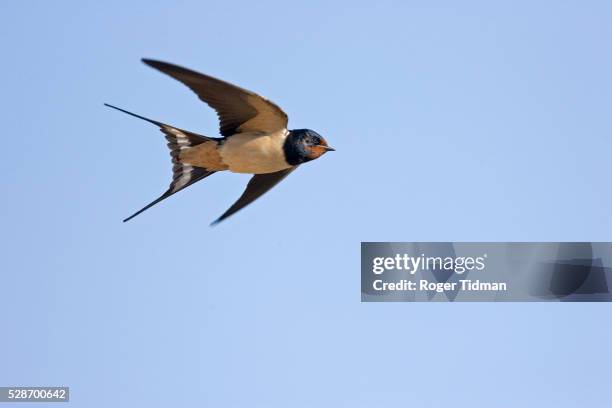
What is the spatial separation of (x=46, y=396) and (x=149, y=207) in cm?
149

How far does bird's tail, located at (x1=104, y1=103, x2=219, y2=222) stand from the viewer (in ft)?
21.1

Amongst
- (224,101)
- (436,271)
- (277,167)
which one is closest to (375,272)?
(436,271)

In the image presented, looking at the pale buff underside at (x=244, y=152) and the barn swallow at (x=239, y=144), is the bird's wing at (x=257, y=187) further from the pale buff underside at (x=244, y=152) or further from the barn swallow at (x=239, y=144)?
the pale buff underside at (x=244, y=152)

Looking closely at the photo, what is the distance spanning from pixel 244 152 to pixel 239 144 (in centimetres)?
5

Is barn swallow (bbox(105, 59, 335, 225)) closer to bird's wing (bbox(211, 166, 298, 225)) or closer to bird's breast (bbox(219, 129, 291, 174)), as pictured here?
bird's breast (bbox(219, 129, 291, 174))

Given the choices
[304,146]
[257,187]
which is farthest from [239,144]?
[257,187]

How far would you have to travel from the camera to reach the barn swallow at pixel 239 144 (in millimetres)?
6297

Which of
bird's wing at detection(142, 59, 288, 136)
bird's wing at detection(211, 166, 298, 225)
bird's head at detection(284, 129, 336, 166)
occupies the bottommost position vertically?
bird's wing at detection(211, 166, 298, 225)

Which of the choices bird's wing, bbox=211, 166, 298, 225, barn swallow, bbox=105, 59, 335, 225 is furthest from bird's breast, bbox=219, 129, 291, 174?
bird's wing, bbox=211, 166, 298, 225

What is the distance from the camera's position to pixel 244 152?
641cm

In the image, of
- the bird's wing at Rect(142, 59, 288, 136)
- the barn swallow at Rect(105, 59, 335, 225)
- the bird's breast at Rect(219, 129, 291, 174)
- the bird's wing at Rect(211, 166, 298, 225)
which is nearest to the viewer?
the bird's wing at Rect(142, 59, 288, 136)

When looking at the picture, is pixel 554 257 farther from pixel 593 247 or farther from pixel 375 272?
pixel 375 272

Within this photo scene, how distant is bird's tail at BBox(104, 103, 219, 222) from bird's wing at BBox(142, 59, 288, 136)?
16 cm

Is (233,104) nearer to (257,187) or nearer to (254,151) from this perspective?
(254,151)
